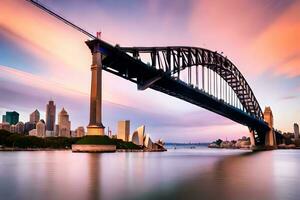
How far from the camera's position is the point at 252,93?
14100 centimetres

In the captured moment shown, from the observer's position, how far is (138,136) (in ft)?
466

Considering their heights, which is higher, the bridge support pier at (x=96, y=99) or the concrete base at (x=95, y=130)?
the bridge support pier at (x=96, y=99)

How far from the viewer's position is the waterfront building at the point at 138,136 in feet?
465

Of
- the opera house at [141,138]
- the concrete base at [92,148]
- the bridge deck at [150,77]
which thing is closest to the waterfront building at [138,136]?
the opera house at [141,138]

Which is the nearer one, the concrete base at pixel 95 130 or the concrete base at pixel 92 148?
the concrete base at pixel 92 148

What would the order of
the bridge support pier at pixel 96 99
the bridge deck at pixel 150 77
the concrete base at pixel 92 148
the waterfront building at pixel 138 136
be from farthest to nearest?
the waterfront building at pixel 138 136 → the bridge deck at pixel 150 77 → the bridge support pier at pixel 96 99 → the concrete base at pixel 92 148

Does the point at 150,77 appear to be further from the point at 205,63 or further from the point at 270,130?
the point at 270,130

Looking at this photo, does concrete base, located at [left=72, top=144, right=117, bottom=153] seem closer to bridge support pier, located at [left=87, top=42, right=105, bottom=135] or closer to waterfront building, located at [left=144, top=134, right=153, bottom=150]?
bridge support pier, located at [left=87, top=42, right=105, bottom=135]

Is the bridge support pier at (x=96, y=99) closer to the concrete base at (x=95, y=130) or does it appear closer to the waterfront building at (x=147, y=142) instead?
the concrete base at (x=95, y=130)

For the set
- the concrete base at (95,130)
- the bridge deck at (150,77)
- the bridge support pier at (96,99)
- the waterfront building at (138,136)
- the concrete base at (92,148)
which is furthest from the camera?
the waterfront building at (138,136)

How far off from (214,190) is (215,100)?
243 ft

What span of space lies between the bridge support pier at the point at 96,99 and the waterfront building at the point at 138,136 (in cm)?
7750

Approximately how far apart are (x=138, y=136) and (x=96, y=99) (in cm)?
7928

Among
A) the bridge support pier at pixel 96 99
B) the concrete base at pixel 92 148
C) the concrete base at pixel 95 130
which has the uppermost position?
the bridge support pier at pixel 96 99
